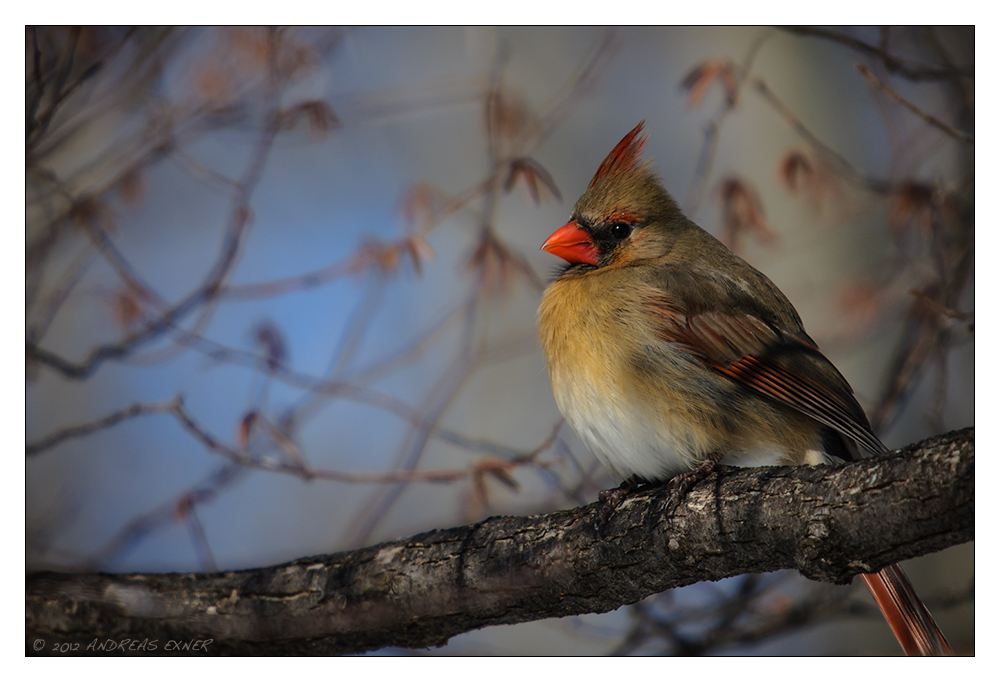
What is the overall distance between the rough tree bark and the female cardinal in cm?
13

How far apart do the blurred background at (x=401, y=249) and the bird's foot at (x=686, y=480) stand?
0.66m

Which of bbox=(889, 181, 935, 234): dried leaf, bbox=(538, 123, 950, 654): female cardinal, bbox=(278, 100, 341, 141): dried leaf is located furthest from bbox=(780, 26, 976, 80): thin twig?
bbox=(278, 100, 341, 141): dried leaf

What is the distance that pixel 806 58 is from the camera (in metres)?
2.36

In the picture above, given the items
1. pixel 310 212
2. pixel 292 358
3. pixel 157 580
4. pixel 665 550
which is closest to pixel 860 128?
pixel 665 550

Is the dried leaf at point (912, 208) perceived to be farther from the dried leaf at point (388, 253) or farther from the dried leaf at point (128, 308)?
the dried leaf at point (128, 308)

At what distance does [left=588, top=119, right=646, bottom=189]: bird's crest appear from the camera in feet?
7.16

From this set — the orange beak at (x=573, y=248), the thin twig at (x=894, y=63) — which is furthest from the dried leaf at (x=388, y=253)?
the thin twig at (x=894, y=63)

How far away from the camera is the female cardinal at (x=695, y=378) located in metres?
Result: 1.87

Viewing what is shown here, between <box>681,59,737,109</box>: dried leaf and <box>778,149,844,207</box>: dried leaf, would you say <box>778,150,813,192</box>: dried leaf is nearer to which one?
<box>778,149,844,207</box>: dried leaf

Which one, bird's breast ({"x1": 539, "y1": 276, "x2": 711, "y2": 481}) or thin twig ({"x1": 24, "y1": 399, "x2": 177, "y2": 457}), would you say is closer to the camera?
bird's breast ({"x1": 539, "y1": 276, "x2": 711, "y2": 481})

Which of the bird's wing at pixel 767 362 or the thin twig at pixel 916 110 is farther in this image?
the thin twig at pixel 916 110

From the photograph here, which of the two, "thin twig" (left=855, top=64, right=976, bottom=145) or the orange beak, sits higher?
"thin twig" (left=855, top=64, right=976, bottom=145)

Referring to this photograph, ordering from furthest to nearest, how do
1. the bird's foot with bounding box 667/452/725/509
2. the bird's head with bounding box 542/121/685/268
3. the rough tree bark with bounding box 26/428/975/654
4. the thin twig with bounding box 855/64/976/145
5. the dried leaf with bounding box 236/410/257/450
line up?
1. the dried leaf with bounding box 236/410/257/450
2. the thin twig with bounding box 855/64/976/145
3. the bird's head with bounding box 542/121/685/268
4. the bird's foot with bounding box 667/452/725/509
5. the rough tree bark with bounding box 26/428/975/654

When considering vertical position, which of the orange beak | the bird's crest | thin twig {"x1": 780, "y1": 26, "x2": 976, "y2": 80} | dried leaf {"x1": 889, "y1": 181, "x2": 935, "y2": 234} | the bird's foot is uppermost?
thin twig {"x1": 780, "y1": 26, "x2": 976, "y2": 80}
